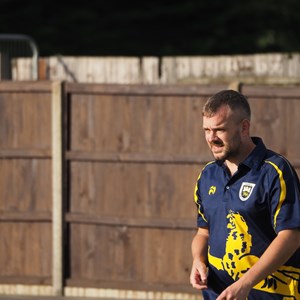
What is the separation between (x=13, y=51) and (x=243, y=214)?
7.99 meters

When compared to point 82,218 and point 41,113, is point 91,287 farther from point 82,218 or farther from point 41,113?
point 41,113

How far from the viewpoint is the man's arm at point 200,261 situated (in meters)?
4.89

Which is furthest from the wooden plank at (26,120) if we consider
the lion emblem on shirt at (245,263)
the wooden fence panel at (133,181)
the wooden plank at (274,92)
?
the lion emblem on shirt at (245,263)

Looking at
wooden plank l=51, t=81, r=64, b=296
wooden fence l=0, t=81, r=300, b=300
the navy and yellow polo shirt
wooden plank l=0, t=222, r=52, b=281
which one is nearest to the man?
the navy and yellow polo shirt

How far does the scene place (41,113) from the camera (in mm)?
9523

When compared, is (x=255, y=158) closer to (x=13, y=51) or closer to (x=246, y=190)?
(x=246, y=190)

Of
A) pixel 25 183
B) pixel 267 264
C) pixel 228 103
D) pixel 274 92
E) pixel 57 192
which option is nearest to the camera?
pixel 267 264

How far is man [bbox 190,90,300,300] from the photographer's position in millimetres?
4613

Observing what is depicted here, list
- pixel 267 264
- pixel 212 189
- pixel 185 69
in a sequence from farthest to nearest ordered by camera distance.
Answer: pixel 185 69, pixel 212 189, pixel 267 264

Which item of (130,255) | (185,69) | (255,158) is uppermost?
(185,69)

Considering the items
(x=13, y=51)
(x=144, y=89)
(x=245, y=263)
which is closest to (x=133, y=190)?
(x=144, y=89)

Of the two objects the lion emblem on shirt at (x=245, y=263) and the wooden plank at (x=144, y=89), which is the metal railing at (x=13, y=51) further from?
the lion emblem on shirt at (x=245, y=263)

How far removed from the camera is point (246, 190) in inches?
187

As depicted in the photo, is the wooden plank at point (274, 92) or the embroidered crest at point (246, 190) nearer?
the embroidered crest at point (246, 190)
